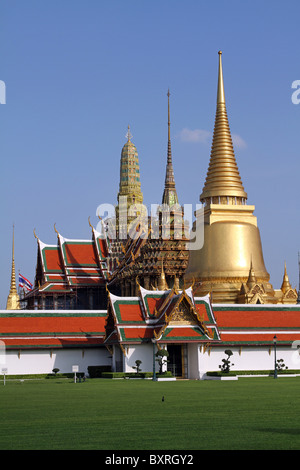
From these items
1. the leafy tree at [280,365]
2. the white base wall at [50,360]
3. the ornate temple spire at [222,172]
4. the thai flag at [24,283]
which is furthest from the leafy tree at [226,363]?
the thai flag at [24,283]

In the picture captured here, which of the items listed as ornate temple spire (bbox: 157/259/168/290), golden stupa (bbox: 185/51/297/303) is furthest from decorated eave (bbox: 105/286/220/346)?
ornate temple spire (bbox: 157/259/168/290)

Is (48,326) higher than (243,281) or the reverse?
the reverse

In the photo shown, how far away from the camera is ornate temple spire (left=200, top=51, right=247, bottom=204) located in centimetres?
6038

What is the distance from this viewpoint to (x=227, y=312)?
45531 mm

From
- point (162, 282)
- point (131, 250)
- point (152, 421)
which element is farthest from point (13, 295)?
point (152, 421)

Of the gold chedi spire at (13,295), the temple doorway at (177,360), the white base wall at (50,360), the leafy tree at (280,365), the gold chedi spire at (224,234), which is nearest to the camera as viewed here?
the temple doorway at (177,360)

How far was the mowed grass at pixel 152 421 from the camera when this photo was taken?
13.1 metres

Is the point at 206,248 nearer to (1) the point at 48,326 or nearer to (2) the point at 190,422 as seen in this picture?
(1) the point at 48,326

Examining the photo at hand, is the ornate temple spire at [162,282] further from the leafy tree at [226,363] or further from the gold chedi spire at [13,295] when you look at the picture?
the gold chedi spire at [13,295]

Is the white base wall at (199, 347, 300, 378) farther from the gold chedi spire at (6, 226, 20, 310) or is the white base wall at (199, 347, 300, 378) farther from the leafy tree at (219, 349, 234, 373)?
the gold chedi spire at (6, 226, 20, 310)

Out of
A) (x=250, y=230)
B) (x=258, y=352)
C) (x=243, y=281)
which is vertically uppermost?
(x=250, y=230)

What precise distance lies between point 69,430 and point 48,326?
30.4m

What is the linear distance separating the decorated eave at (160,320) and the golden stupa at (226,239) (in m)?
12.8
